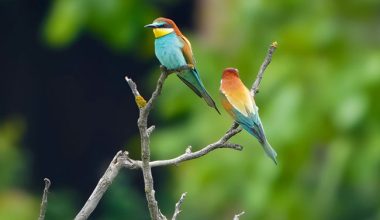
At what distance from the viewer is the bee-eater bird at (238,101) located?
7.61 feet

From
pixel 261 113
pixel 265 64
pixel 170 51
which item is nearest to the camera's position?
pixel 170 51

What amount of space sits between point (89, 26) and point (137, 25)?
1.61ft

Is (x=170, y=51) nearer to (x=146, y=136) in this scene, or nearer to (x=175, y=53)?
(x=175, y=53)

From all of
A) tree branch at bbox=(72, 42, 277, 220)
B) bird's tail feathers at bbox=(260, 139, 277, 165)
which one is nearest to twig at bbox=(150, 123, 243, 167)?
tree branch at bbox=(72, 42, 277, 220)

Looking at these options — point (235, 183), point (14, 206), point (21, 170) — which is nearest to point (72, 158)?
point (21, 170)

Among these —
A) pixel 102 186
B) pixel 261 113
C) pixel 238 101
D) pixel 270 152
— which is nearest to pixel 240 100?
pixel 238 101

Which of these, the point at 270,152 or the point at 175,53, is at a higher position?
the point at 175,53

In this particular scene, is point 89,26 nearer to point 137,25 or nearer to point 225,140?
point 137,25

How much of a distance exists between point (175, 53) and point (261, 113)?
488 cm

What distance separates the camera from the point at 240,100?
2332mm

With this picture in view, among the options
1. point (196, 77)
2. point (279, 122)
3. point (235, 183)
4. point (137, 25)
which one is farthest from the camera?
point (137, 25)

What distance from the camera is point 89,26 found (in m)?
8.62

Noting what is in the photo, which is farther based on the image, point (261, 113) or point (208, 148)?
point (261, 113)

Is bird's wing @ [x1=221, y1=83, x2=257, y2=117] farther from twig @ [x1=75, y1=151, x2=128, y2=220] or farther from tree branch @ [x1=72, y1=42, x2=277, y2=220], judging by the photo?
twig @ [x1=75, y1=151, x2=128, y2=220]
